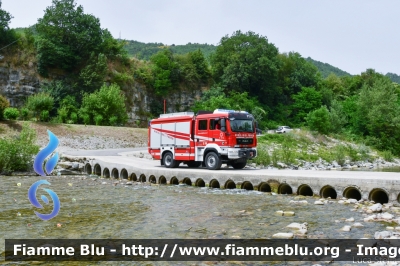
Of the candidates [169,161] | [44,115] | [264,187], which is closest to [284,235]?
[264,187]

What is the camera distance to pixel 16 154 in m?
22.7

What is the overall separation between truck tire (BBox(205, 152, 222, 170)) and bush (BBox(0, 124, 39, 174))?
11.0m

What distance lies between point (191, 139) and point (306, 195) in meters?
7.52

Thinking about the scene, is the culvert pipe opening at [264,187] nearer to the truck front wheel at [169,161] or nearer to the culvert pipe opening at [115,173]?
the truck front wheel at [169,161]

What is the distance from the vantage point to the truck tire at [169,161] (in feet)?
70.9

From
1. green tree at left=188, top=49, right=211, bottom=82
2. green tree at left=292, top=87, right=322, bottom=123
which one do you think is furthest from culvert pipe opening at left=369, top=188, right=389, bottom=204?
green tree at left=188, top=49, right=211, bottom=82

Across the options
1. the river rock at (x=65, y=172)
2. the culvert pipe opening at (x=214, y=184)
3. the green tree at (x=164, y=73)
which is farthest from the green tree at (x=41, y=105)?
the culvert pipe opening at (x=214, y=184)

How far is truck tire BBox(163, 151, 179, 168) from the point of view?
2162 cm

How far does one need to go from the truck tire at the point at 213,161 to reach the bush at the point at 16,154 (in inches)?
431

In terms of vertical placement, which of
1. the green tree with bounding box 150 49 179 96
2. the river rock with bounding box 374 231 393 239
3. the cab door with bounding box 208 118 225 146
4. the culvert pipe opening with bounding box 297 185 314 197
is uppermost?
the green tree with bounding box 150 49 179 96

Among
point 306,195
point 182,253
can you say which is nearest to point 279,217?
point 182,253

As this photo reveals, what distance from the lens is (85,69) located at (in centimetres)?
5138

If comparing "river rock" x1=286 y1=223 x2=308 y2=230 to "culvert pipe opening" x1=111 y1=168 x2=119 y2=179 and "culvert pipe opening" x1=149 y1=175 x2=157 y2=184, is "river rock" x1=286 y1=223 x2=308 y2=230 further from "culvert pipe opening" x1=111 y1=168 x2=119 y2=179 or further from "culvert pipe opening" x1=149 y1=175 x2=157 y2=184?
"culvert pipe opening" x1=111 y1=168 x2=119 y2=179

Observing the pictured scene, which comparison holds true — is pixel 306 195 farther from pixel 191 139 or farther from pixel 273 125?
pixel 273 125
